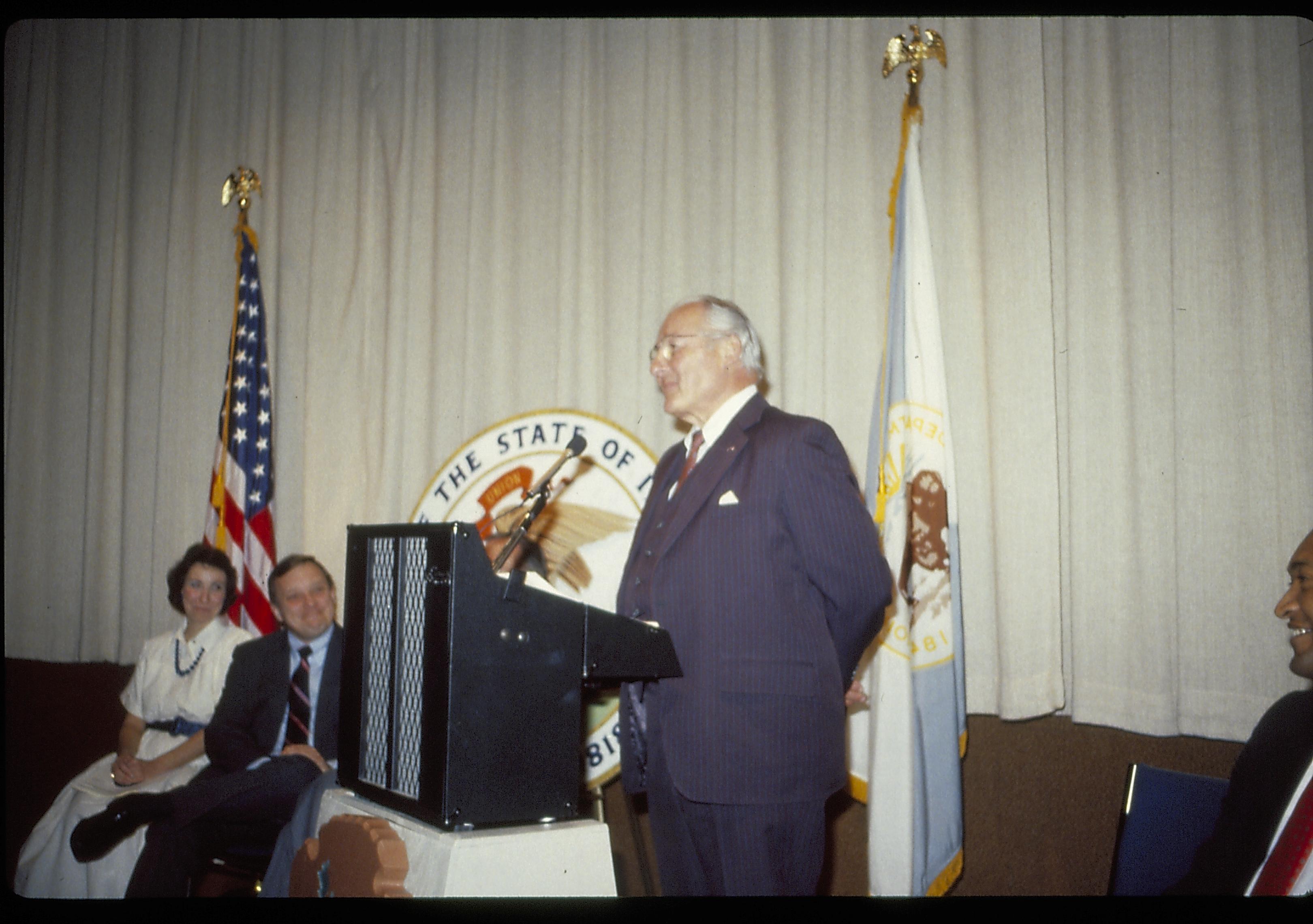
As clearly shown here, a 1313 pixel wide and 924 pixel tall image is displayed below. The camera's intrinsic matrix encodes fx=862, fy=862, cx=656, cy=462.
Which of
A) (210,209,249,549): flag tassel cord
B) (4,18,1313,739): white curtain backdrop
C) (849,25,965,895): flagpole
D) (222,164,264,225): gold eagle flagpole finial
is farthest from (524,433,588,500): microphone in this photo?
(222,164,264,225): gold eagle flagpole finial

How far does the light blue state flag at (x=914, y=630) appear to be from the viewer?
2.44 meters

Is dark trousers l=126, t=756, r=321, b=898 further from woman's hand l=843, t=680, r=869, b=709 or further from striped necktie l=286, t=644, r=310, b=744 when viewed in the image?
woman's hand l=843, t=680, r=869, b=709

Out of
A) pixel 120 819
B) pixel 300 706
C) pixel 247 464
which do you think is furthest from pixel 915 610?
pixel 247 464

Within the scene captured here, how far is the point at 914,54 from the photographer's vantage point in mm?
2729

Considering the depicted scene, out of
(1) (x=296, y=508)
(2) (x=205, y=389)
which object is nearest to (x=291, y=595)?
(1) (x=296, y=508)

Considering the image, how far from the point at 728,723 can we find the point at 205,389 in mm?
3031

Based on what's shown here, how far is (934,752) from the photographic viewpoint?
97.4 inches

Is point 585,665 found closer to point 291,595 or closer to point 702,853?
point 702,853

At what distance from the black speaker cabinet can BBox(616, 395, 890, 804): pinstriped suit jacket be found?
321 mm

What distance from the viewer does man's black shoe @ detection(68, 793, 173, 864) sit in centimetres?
251

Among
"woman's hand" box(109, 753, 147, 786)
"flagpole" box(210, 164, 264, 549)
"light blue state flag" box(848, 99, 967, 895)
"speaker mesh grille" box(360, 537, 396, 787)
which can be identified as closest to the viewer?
"speaker mesh grille" box(360, 537, 396, 787)

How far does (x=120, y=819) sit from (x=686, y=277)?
250cm

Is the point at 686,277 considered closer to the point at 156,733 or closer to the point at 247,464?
the point at 247,464

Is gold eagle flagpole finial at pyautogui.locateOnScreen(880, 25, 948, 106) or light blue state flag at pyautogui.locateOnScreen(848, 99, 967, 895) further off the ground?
gold eagle flagpole finial at pyautogui.locateOnScreen(880, 25, 948, 106)
